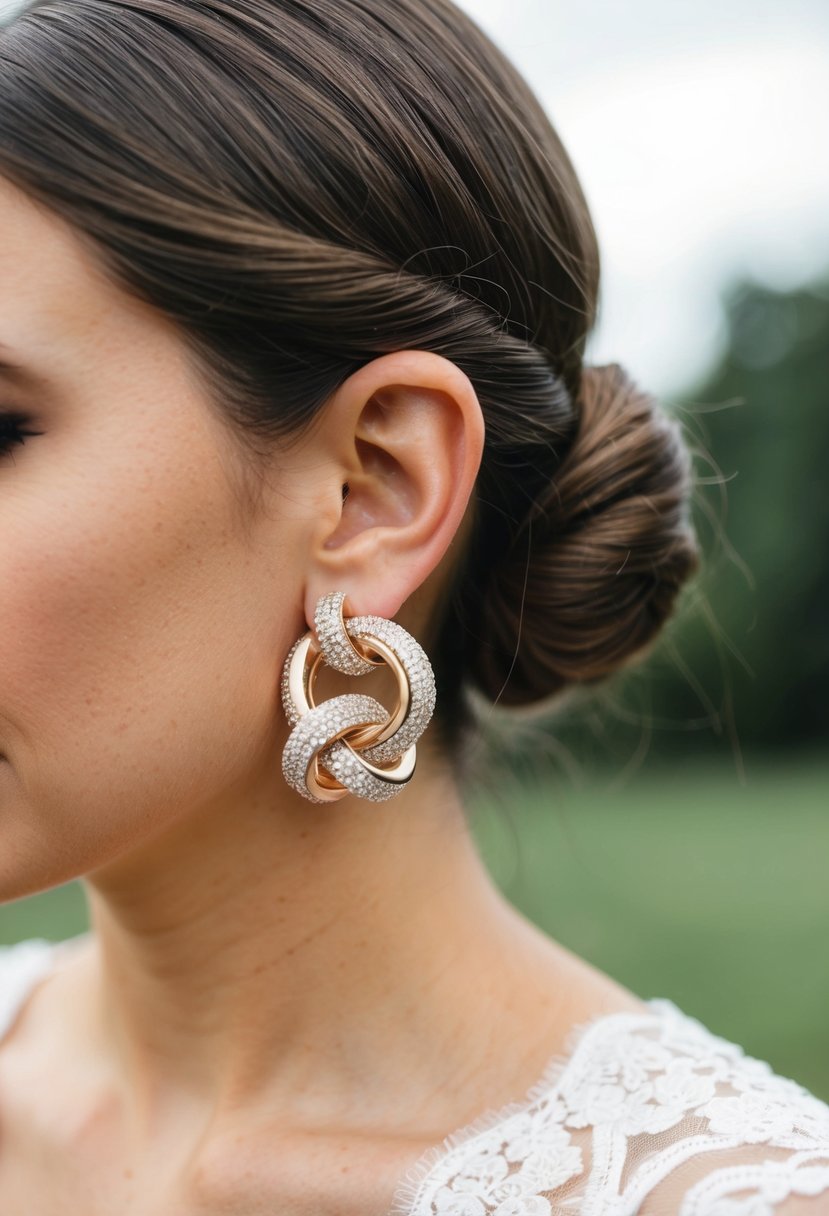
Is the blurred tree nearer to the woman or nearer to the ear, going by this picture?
the woman

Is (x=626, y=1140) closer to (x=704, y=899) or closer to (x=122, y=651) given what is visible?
(x=122, y=651)

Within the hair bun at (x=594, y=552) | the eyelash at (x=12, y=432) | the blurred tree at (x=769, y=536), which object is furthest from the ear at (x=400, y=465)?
the blurred tree at (x=769, y=536)

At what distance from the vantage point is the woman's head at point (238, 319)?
1.85 metres

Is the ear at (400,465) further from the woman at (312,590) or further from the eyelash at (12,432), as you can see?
the eyelash at (12,432)

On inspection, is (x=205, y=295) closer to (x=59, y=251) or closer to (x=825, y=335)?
(x=59, y=251)

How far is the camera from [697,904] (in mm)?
9453

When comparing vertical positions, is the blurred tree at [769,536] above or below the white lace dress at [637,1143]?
above

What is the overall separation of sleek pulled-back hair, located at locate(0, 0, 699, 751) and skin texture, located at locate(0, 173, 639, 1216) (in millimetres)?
76

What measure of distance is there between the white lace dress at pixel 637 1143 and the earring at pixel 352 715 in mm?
605

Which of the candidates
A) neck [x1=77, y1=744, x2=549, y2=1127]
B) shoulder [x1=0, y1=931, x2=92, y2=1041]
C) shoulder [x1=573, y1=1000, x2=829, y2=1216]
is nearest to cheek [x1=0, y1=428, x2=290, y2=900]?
neck [x1=77, y1=744, x2=549, y2=1127]

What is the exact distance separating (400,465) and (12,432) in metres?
0.60

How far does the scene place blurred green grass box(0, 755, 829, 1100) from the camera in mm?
6852

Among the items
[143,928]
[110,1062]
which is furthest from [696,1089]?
Result: [110,1062]

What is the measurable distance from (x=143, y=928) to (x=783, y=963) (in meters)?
6.46
